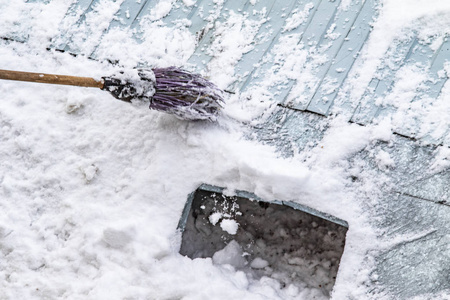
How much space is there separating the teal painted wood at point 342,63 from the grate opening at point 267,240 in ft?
1.72

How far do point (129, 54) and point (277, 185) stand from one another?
1078 millimetres

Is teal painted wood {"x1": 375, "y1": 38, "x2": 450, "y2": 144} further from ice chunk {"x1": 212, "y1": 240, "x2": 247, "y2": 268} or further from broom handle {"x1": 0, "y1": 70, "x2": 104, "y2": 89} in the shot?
broom handle {"x1": 0, "y1": 70, "x2": 104, "y2": 89}

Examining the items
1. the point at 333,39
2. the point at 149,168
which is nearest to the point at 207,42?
the point at 333,39

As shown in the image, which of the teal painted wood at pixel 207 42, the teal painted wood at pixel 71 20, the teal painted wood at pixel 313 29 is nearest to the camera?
the teal painted wood at pixel 313 29

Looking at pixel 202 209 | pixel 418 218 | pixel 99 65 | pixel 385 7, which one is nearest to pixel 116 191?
pixel 202 209

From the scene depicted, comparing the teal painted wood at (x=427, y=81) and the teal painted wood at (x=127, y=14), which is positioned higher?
the teal painted wood at (x=427, y=81)

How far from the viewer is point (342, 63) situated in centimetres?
275

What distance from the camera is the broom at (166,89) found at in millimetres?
2582

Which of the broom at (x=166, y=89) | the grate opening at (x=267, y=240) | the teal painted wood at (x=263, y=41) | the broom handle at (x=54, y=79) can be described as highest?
the teal painted wood at (x=263, y=41)

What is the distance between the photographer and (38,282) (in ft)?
8.59

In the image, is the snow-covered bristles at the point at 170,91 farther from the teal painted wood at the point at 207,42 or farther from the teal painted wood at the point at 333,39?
the teal painted wood at the point at 333,39

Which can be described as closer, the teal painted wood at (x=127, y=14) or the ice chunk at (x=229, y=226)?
the ice chunk at (x=229, y=226)

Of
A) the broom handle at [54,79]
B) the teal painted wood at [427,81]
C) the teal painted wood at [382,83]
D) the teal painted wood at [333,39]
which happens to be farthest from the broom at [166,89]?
the teal painted wood at [427,81]

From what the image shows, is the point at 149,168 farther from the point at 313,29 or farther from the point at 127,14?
the point at 313,29
